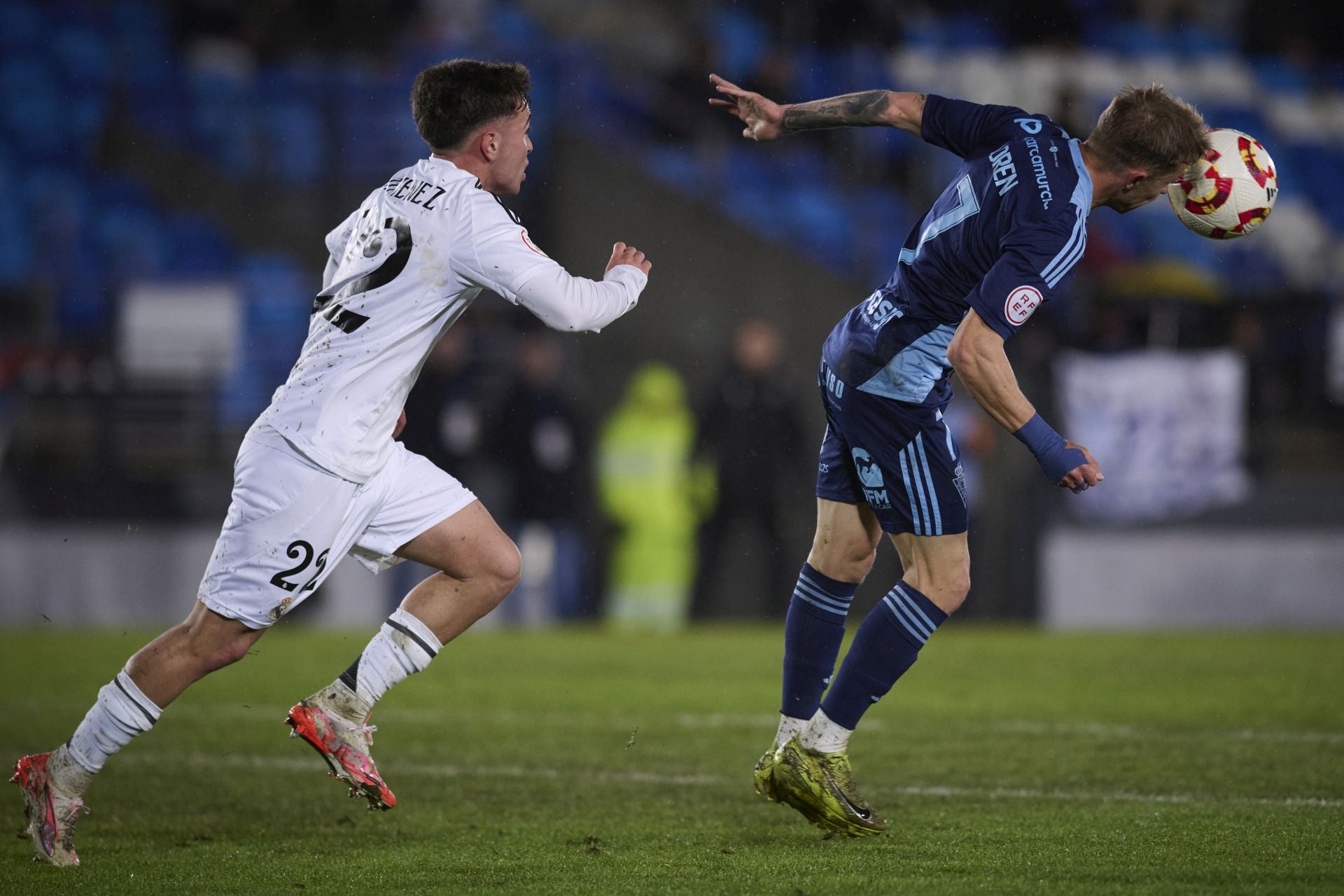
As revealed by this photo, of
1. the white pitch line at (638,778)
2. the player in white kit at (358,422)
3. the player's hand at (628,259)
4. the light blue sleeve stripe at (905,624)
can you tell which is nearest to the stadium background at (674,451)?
the white pitch line at (638,778)

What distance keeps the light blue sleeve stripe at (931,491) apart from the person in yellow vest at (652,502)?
24.4 feet

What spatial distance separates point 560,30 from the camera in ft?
58.9

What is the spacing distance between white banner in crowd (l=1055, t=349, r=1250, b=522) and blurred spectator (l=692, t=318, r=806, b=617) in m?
2.17

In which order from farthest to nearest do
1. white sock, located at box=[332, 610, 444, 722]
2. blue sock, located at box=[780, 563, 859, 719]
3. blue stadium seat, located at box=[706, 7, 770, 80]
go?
blue stadium seat, located at box=[706, 7, 770, 80] < blue sock, located at box=[780, 563, 859, 719] < white sock, located at box=[332, 610, 444, 722]

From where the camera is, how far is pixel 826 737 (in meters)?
4.68

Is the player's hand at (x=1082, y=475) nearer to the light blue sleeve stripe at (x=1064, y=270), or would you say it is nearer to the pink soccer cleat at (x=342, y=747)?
the light blue sleeve stripe at (x=1064, y=270)

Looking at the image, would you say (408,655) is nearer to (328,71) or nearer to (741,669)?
(741,669)

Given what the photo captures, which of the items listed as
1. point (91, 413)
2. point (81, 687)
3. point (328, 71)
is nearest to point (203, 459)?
point (91, 413)

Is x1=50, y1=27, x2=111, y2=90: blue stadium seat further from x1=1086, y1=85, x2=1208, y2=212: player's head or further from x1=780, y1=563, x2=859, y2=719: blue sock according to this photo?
x1=1086, y1=85, x2=1208, y2=212: player's head

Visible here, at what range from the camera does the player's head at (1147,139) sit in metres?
4.44

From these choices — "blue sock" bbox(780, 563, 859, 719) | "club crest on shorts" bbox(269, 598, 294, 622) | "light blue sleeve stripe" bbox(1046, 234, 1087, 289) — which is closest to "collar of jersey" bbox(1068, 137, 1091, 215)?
"light blue sleeve stripe" bbox(1046, 234, 1087, 289)

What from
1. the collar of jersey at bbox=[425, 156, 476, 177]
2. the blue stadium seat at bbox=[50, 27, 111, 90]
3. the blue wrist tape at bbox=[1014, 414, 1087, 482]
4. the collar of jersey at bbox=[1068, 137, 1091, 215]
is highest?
the blue stadium seat at bbox=[50, 27, 111, 90]

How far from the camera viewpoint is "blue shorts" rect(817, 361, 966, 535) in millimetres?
4676

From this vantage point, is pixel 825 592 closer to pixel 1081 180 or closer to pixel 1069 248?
pixel 1069 248
